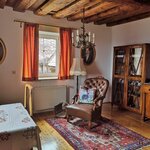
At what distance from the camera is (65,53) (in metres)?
4.59

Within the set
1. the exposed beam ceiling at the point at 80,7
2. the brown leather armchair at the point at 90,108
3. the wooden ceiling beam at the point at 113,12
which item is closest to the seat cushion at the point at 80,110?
the brown leather armchair at the point at 90,108

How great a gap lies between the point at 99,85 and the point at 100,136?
1.32 m

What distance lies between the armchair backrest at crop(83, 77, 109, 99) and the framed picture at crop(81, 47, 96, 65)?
37.1 inches

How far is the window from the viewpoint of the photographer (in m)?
4.50

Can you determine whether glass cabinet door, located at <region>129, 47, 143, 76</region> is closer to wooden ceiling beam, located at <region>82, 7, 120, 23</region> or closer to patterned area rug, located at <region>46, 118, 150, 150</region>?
wooden ceiling beam, located at <region>82, 7, 120, 23</region>

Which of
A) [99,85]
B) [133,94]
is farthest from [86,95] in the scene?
[133,94]

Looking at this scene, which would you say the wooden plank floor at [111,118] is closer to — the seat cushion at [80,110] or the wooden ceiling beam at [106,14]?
the seat cushion at [80,110]

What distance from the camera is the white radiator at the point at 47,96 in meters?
4.26

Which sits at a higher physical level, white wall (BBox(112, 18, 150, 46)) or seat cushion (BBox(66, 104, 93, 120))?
white wall (BBox(112, 18, 150, 46))

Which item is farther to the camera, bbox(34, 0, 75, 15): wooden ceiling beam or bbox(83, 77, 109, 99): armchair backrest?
bbox(83, 77, 109, 99): armchair backrest

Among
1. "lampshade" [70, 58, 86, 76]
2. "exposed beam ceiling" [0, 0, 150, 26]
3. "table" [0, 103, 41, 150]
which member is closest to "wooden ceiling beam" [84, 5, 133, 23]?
"exposed beam ceiling" [0, 0, 150, 26]

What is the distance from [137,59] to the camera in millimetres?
4316

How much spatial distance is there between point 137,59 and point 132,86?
0.70 meters

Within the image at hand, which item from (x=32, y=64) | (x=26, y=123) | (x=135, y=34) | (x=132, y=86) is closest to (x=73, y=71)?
(x=32, y=64)
